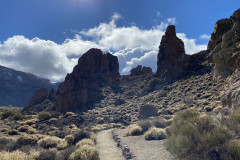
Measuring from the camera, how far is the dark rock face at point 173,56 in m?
53.4

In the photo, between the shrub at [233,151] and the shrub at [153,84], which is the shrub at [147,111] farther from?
the shrub at [233,151]

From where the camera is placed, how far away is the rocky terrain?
833 centimetres

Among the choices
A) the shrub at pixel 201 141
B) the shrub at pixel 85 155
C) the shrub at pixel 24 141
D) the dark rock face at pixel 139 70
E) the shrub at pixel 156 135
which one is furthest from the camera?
the dark rock face at pixel 139 70

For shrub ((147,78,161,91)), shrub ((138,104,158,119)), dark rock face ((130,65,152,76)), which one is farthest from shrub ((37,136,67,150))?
dark rock face ((130,65,152,76))

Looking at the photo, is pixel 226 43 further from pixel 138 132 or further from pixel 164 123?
pixel 138 132

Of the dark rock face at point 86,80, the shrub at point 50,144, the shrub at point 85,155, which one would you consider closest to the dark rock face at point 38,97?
the dark rock face at point 86,80

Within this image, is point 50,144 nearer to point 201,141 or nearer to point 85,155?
point 85,155

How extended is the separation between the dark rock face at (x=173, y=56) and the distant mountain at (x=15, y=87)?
122797mm

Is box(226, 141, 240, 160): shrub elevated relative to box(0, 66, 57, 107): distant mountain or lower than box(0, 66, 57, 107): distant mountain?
→ lower

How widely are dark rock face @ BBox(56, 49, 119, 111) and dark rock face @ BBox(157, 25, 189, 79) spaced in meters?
27.3

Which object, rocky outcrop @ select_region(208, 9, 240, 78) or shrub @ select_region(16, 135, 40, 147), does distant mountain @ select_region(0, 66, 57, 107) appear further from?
rocky outcrop @ select_region(208, 9, 240, 78)

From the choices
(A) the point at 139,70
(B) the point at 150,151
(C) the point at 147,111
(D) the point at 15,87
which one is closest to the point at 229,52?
(C) the point at 147,111

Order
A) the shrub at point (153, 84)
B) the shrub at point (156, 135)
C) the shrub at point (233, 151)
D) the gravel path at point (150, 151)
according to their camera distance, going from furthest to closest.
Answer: the shrub at point (153, 84) → the shrub at point (156, 135) → the gravel path at point (150, 151) → the shrub at point (233, 151)

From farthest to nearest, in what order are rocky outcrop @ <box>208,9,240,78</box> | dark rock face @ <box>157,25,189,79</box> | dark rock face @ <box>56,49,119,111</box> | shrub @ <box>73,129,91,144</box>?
dark rock face @ <box>56,49,119,111</box>
dark rock face @ <box>157,25,189,79</box>
rocky outcrop @ <box>208,9,240,78</box>
shrub @ <box>73,129,91,144</box>
